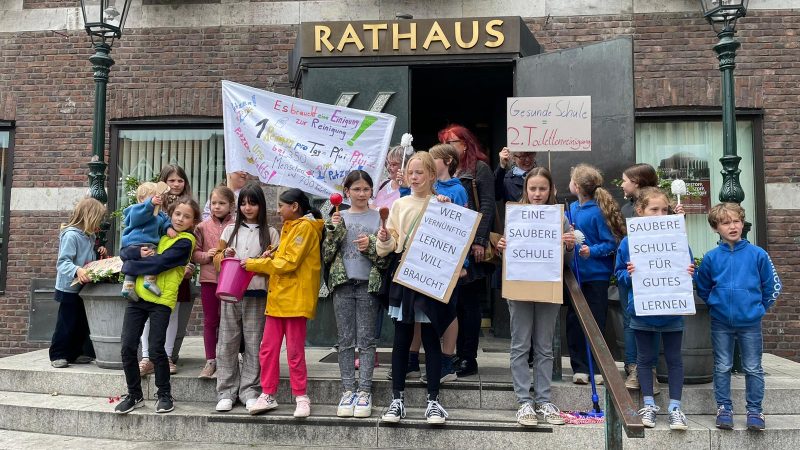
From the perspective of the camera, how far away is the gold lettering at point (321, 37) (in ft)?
22.8

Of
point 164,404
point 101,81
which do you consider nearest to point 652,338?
point 164,404

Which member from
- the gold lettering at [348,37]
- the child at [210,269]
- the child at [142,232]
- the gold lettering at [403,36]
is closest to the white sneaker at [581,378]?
the child at [210,269]

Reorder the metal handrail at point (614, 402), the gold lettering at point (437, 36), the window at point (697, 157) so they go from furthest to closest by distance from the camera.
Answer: the window at point (697, 157), the gold lettering at point (437, 36), the metal handrail at point (614, 402)

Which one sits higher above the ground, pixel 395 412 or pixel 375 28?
pixel 375 28

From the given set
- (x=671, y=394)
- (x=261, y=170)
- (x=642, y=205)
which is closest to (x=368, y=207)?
(x=261, y=170)

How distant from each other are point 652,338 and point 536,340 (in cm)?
88

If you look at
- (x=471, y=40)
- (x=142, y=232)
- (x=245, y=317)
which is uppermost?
(x=471, y=40)

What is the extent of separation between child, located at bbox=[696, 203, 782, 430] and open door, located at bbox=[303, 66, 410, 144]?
3.46 m

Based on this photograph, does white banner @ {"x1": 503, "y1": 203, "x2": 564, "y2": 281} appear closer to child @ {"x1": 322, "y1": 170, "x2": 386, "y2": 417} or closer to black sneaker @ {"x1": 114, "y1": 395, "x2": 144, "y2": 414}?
child @ {"x1": 322, "y1": 170, "x2": 386, "y2": 417}

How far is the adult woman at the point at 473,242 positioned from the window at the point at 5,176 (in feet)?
22.3

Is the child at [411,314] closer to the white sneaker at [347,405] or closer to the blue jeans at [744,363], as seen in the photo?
the white sneaker at [347,405]

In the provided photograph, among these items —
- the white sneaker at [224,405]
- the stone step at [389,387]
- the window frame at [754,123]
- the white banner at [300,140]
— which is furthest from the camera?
the window frame at [754,123]

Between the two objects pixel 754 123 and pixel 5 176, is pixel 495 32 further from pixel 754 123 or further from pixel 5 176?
pixel 5 176

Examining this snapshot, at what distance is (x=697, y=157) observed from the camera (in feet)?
27.3
